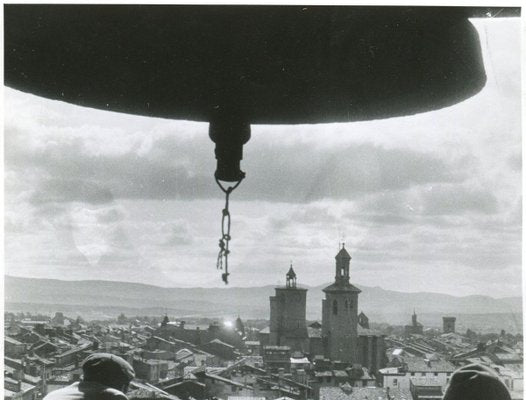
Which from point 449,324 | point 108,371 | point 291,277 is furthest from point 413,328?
point 108,371

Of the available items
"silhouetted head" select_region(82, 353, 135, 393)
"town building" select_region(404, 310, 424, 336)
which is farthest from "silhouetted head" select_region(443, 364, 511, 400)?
"town building" select_region(404, 310, 424, 336)

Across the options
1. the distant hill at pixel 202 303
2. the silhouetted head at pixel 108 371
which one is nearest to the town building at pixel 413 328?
the distant hill at pixel 202 303

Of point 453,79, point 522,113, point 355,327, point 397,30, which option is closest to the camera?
point 397,30

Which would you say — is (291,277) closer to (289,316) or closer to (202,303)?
(289,316)

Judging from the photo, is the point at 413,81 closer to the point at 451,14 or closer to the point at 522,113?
the point at 451,14

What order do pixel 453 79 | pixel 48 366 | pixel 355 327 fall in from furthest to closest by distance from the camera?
1. pixel 355 327
2. pixel 48 366
3. pixel 453 79

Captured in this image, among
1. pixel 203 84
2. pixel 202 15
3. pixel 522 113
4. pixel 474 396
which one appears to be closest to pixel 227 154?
pixel 203 84
